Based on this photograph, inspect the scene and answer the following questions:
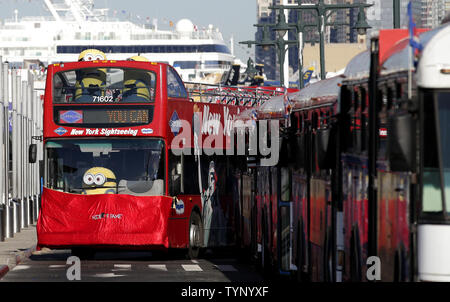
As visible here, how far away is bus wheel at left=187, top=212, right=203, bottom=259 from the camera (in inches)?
963

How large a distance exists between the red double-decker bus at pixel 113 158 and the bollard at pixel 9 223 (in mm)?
8071

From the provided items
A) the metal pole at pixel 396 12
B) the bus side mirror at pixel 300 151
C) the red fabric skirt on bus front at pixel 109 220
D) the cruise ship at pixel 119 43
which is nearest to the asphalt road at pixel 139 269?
the red fabric skirt on bus front at pixel 109 220

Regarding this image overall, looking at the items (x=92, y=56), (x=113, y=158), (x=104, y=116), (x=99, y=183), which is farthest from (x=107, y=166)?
(x=92, y=56)

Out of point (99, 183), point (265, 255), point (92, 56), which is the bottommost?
point (265, 255)

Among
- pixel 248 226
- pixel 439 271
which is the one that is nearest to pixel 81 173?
pixel 248 226

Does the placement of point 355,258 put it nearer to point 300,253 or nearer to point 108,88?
point 300,253

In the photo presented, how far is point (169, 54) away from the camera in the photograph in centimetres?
12838

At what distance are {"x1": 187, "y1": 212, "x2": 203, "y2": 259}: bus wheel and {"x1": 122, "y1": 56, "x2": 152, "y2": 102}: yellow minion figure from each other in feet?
9.18

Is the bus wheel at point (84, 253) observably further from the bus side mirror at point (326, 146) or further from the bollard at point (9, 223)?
the bus side mirror at point (326, 146)

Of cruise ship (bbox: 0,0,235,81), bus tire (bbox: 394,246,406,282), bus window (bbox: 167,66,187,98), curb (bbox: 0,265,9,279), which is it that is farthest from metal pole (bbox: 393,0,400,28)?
cruise ship (bbox: 0,0,235,81)

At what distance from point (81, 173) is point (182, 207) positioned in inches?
82.1

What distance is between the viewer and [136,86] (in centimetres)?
2311

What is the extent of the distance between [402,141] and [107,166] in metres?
13.9

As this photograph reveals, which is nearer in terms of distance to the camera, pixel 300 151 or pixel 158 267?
pixel 300 151
